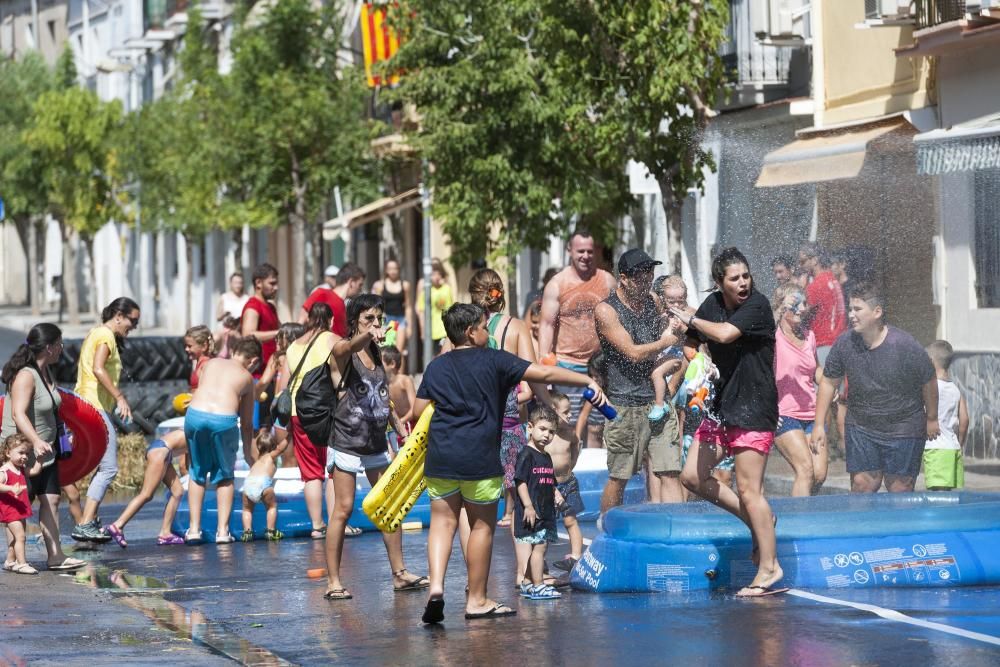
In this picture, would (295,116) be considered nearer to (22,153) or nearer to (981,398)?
(981,398)

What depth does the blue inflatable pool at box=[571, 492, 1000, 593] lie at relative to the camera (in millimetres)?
9680

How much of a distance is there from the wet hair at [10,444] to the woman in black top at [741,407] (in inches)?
164

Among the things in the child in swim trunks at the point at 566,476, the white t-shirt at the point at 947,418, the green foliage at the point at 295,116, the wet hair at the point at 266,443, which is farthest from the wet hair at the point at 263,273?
the green foliage at the point at 295,116

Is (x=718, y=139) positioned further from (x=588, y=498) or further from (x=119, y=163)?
(x=119, y=163)

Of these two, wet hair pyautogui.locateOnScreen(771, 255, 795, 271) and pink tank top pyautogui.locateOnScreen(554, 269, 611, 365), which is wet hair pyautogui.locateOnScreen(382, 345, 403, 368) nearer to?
pink tank top pyautogui.locateOnScreen(554, 269, 611, 365)

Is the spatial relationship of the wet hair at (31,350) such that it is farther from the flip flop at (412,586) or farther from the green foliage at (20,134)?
the green foliage at (20,134)

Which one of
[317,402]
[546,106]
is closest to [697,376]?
[317,402]

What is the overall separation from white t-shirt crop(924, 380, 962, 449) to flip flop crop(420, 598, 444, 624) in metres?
3.78

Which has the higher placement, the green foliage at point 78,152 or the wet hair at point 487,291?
the green foliage at point 78,152

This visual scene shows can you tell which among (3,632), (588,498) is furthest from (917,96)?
(3,632)

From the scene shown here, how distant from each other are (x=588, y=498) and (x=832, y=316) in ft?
7.90

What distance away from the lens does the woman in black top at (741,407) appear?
940 cm

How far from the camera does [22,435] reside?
458 inches

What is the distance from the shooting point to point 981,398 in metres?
15.6
